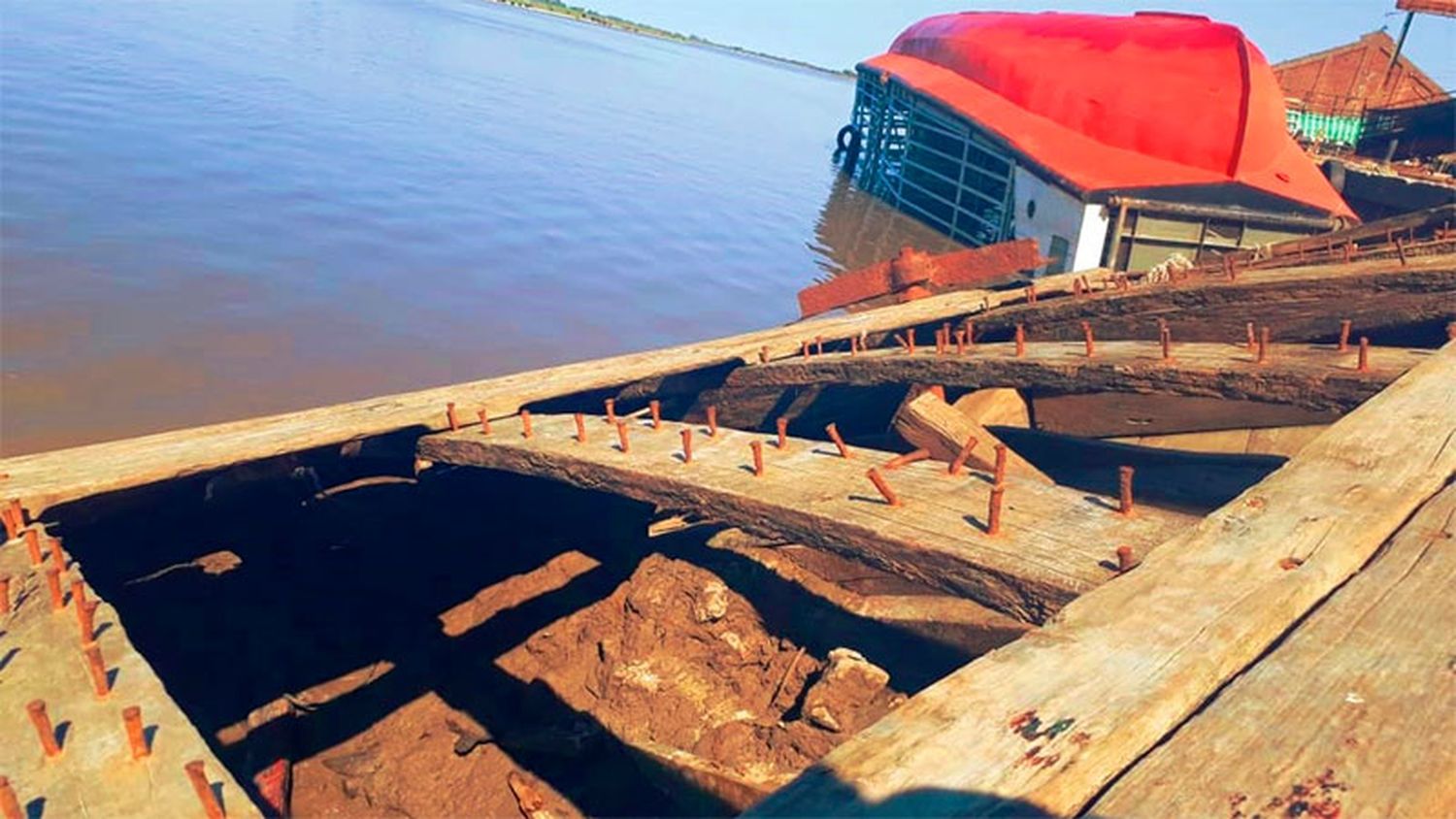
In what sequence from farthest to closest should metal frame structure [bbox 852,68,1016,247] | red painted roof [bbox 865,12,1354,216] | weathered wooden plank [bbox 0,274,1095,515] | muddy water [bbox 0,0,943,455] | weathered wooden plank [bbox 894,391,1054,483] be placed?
1. metal frame structure [bbox 852,68,1016,247]
2. red painted roof [bbox 865,12,1354,216]
3. muddy water [bbox 0,0,943,455]
4. weathered wooden plank [bbox 894,391,1054,483]
5. weathered wooden plank [bbox 0,274,1095,515]

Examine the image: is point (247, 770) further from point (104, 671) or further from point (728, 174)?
point (728, 174)

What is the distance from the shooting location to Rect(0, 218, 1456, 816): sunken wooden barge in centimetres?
164

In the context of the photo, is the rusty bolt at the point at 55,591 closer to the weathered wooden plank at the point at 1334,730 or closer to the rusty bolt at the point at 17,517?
the rusty bolt at the point at 17,517

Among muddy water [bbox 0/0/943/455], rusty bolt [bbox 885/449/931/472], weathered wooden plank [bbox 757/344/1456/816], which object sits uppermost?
weathered wooden plank [bbox 757/344/1456/816]

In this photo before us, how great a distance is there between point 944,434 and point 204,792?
3.67 metres

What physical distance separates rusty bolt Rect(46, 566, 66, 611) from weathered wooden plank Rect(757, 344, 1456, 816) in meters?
2.40

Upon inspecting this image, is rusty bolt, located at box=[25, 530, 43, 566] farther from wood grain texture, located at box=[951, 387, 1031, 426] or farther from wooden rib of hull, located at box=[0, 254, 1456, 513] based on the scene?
wood grain texture, located at box=[951, 387, 1031, 426]

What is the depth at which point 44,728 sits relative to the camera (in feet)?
6.46

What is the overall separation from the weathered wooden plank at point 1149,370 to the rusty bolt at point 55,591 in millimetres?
4304

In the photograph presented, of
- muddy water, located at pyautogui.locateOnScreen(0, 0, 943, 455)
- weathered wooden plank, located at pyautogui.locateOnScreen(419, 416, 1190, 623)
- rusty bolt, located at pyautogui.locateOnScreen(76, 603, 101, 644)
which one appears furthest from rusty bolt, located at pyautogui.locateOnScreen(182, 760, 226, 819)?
muddy water, located at pyautogui.locateOnScreen(0, 0, 943, 455)

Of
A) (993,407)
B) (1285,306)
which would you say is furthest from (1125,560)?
(1285,306)

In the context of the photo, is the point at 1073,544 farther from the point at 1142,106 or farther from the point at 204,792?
the point at 1142,106

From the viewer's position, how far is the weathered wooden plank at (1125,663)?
1572 mm

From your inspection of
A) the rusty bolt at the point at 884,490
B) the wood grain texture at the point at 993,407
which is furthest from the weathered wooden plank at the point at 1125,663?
the wood grain texture at the point at 993,407
